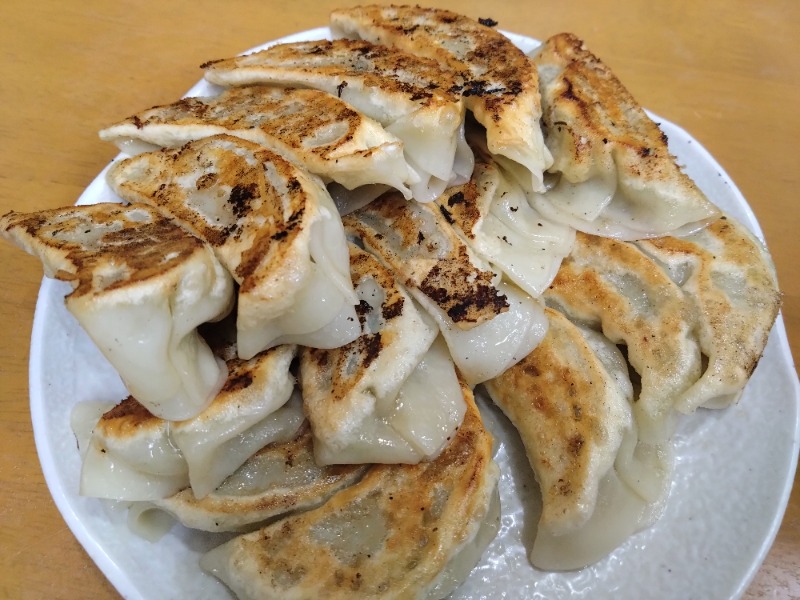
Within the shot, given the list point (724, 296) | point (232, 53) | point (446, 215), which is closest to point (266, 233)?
point (446, 215)

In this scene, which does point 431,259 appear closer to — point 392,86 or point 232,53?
point 392,86

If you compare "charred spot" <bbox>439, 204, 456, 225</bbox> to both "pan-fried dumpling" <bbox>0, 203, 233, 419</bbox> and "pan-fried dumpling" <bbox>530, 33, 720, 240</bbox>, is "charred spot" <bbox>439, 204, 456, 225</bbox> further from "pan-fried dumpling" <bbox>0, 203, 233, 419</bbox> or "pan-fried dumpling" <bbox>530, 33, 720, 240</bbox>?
"pan-fried dumpling" <bbox>0, 203, 233, 419</bbox>

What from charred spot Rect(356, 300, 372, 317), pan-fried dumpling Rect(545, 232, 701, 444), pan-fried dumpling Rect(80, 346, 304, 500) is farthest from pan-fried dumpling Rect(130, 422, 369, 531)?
pan-fried dumpling Rect(545, 232, 701, 444)

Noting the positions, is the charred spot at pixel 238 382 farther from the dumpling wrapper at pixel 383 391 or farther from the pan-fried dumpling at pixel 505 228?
the pan-fried dumpling at pixel 505 228

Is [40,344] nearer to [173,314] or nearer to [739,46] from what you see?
[173,314]

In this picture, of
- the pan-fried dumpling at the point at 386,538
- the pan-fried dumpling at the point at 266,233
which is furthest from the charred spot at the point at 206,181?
the pan-fried dumpling at the point at 386,538

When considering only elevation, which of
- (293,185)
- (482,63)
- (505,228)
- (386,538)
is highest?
(482,63)
